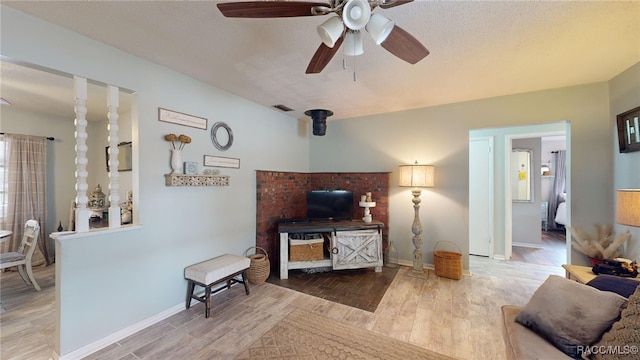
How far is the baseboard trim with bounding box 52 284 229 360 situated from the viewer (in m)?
1.76

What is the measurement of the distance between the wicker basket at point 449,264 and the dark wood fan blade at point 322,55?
292 centimetres

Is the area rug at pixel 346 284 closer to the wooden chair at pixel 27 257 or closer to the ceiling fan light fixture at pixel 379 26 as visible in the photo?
the ceiling fan light fixture at pixel 379 26

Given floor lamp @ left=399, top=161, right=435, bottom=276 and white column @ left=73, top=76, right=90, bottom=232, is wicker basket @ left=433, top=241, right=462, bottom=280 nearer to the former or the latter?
floor lamp @ left=399, top=161, right=435, bottom=276

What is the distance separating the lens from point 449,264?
10.3 ft

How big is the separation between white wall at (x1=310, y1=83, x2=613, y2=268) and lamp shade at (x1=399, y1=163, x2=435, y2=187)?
26cm

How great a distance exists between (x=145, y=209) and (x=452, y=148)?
12.5ft

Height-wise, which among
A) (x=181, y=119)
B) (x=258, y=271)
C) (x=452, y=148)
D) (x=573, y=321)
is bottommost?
(x=258, y=271)

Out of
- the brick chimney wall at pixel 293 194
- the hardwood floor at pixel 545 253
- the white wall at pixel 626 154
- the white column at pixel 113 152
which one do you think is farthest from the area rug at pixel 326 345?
the hardwood floor at pixel 545 253

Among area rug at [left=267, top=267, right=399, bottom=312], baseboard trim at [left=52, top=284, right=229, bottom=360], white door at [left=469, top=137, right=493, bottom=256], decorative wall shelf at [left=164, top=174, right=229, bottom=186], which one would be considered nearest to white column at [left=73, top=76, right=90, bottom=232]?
decorative wall shelf at [left=164, top=174, right=229, bottom=186]

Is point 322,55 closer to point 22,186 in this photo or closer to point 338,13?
point 338,13

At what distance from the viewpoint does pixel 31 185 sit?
3.56 metres

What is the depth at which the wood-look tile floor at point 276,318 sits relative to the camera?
187cm

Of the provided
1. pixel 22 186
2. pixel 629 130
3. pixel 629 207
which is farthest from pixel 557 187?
pixel 22 186

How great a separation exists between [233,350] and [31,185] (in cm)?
426
